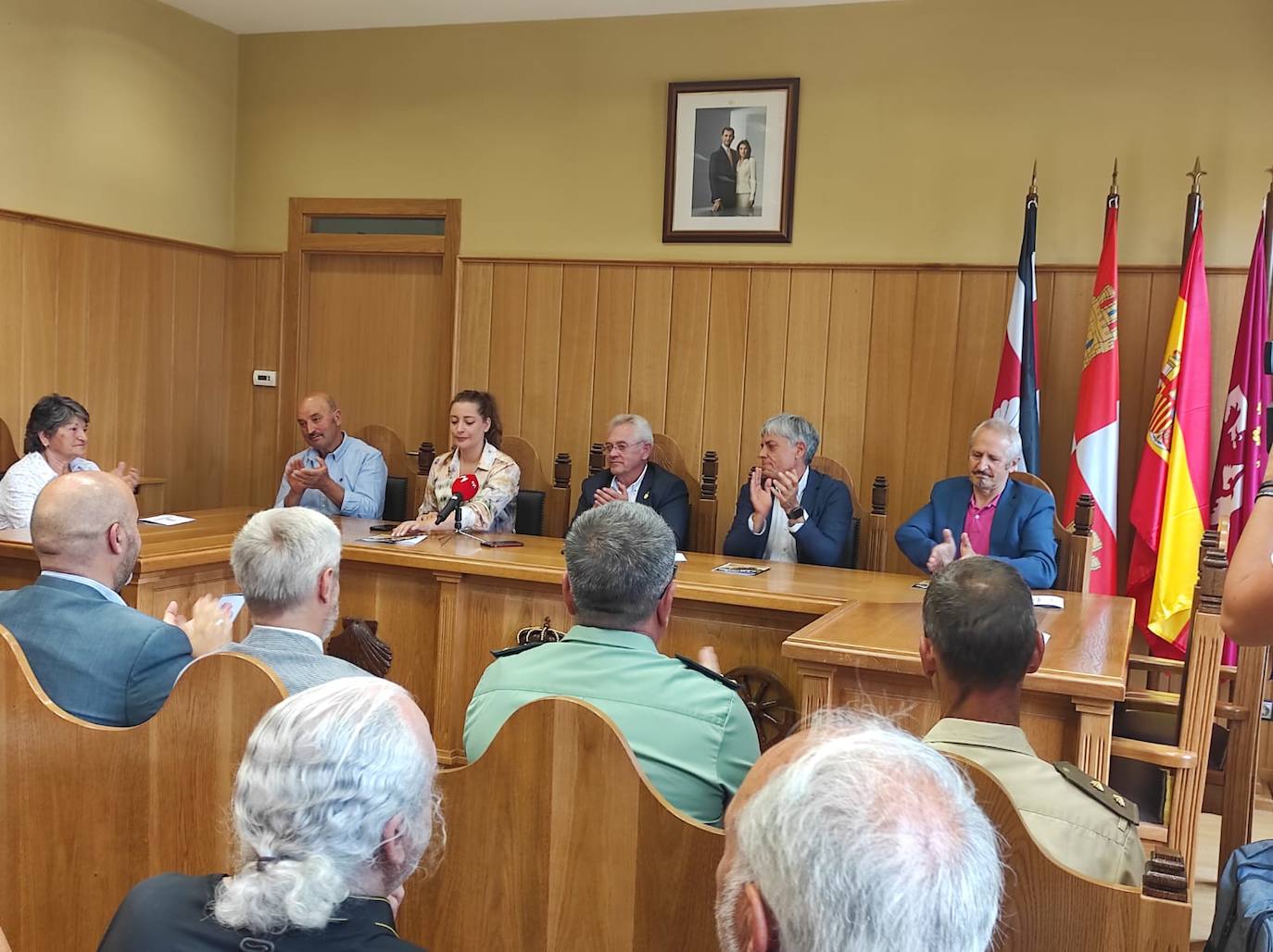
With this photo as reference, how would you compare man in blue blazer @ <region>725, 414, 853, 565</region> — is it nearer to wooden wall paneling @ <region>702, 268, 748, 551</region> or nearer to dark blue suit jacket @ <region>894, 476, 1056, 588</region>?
dark blue suit jacket @ <region>894, 476, 1056, 588</region>

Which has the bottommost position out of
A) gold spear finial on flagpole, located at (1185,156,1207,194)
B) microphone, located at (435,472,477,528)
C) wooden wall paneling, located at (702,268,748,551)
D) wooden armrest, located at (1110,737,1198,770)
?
wooden armrest, located at (1110,737,1198,770)

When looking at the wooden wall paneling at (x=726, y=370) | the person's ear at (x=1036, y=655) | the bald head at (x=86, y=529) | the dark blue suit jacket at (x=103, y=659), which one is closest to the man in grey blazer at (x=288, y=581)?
the dark blue suit jacket at (x=103, y=659)

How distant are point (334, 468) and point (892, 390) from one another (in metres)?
2.46

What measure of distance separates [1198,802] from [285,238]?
4.83m

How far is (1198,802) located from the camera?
2516 mm

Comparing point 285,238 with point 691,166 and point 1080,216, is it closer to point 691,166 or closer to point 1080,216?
point 691,166

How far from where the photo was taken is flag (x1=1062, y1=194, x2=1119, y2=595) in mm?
4250

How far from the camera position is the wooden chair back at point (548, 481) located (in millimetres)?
4891

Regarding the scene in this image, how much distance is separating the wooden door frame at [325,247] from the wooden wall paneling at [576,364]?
0.58 m

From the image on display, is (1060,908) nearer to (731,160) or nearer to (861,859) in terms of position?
(861,859)

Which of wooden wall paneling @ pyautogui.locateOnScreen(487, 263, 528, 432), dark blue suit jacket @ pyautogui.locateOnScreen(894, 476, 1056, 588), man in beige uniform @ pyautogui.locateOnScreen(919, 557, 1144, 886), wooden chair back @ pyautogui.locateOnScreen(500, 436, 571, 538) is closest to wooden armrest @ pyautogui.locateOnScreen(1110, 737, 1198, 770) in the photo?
man in beige uniform @ pyautogui.locateOnScreen(919, 557, 1144, 886)

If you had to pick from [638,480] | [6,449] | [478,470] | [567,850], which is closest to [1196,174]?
[638,480]

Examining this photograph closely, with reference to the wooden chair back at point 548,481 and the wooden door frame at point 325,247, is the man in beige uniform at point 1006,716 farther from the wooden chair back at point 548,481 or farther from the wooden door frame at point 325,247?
the wooden door frame at point 325,247

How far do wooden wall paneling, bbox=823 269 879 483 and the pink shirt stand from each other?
1081 millimetres
